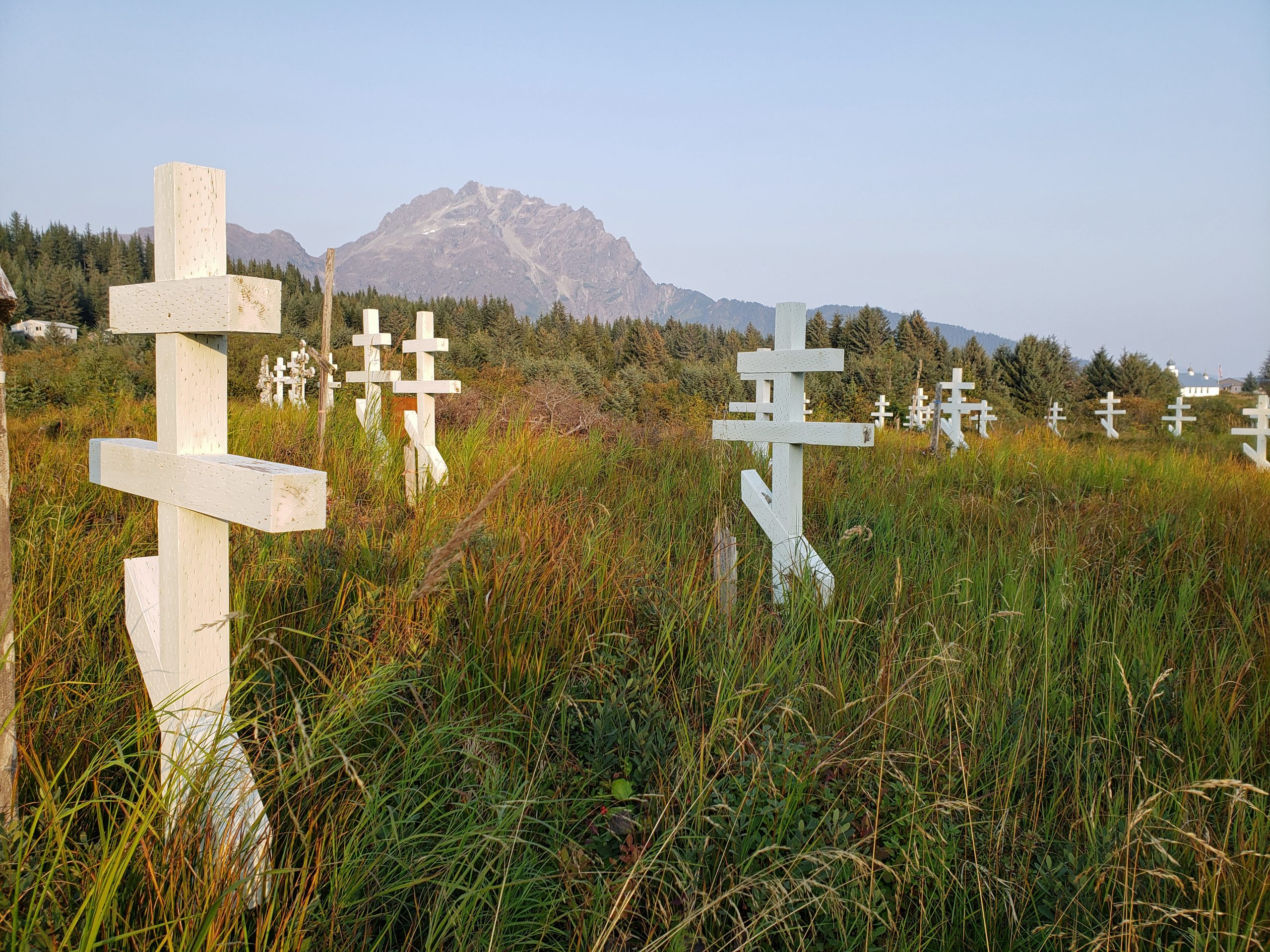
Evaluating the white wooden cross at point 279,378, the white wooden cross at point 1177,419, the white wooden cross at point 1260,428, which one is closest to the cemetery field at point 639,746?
the white wooden cross at point 1260,428

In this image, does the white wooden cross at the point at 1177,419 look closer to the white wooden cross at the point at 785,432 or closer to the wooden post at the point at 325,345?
the white wooden cross at the point at 785,432

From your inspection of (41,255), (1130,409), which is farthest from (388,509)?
(41,255)

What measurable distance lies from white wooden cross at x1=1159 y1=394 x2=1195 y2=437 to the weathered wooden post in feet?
75.7

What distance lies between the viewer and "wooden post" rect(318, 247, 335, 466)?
511 centimetres

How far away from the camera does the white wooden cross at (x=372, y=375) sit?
6.43m

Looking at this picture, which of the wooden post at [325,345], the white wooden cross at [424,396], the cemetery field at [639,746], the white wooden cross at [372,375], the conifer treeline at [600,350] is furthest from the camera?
the conifer treeline at [600,350]

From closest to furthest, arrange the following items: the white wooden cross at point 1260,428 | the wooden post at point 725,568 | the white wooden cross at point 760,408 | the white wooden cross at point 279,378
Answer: the wooden post at point 725,568, the white wooden cross at point 760,408, the white wooden cross at point 1260,428, the white wooden cross at point 279,378

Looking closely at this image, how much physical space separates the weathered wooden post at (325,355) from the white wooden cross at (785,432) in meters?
2.89

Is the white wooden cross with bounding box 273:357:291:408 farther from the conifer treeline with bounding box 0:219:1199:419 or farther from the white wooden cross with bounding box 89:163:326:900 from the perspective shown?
the white wooden cross with bounding box 89:163:326:900

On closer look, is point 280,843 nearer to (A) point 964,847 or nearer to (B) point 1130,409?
(A) point 964,847

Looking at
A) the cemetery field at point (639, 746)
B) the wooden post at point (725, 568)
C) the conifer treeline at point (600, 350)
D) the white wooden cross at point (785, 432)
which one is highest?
the conifer treeline at point (600, 350)

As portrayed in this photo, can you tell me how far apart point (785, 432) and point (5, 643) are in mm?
3272

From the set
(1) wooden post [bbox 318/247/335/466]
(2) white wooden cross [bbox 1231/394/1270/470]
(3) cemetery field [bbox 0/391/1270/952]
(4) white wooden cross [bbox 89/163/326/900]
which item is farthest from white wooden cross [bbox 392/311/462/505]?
(2) white wooden cross [bbox 1231/394/1270/470]

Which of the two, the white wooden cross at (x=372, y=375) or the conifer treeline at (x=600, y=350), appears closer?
the white wooden cross at (x=372, y=375)
